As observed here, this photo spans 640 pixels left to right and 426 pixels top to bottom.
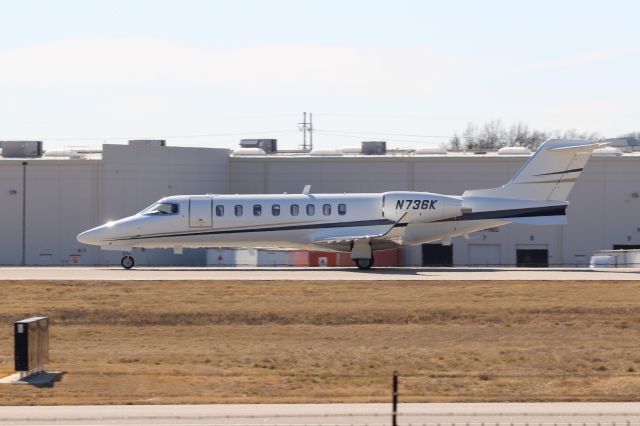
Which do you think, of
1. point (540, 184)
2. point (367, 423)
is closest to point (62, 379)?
point (367, 423)

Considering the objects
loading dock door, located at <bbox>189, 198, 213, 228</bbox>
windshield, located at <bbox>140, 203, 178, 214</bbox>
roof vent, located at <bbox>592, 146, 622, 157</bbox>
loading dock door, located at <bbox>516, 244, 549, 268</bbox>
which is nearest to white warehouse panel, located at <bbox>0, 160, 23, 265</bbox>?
windshield, located at <bbox>140, 203, 178, 214</bbox>

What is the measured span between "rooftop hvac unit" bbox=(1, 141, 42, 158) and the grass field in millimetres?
25893

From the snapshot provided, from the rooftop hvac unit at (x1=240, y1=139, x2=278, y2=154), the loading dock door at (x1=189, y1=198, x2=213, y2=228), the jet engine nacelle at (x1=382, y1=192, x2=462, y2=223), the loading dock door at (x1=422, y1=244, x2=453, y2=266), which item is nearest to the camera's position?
the jet engine nacelle at (x1=382, y1=192, x2=462, y2=223)

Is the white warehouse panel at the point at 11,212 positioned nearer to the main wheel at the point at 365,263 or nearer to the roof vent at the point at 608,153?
the main wheel at the point at 365,263

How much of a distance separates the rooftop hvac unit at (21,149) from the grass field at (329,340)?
84.9ft

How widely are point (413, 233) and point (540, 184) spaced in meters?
5.46

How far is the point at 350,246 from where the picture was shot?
46.6m

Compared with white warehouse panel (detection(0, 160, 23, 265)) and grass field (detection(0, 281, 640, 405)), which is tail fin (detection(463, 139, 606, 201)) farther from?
white warehouse panel (detection(0, 160, 23, 265))

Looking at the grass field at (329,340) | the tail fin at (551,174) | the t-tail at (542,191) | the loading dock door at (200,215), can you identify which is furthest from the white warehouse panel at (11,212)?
the tail fin at (551,174)

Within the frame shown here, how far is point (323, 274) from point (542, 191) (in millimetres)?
9706

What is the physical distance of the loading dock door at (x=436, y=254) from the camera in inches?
2392

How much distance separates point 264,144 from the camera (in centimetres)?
7244

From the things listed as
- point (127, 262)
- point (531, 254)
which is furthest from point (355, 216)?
point (531, 254)

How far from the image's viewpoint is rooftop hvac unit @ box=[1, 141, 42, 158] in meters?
63.8
